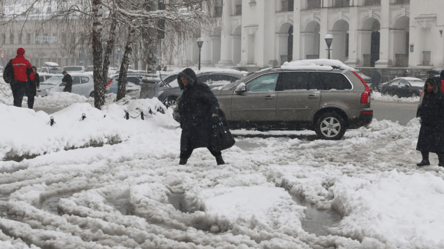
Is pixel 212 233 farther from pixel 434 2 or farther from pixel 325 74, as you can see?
pixel 434 2

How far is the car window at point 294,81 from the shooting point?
16.7m

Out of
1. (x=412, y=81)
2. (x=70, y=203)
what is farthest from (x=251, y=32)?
(x=70, y=203)

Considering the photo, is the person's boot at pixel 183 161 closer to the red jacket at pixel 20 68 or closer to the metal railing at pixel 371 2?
the red jacket at pixel 20 68

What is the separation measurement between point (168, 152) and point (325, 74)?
5.20 metres

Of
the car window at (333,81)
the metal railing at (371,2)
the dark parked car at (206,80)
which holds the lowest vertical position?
the dark parked car at (206,80)

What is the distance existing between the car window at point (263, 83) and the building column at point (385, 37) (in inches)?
1345

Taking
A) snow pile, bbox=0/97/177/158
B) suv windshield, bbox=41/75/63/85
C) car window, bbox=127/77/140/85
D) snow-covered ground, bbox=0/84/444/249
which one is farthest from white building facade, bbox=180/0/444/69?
snow-covered ground, bbox=0/84/444/249

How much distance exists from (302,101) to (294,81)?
58cm

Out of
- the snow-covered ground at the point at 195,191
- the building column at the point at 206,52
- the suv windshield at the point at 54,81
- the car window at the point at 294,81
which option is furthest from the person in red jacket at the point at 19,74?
the building column at the point at 206,52

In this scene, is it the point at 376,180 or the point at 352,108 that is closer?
the point at 376,180

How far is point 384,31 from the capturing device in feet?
164

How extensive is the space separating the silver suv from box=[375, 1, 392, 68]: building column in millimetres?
33896

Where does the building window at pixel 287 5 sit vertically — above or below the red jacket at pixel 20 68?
above

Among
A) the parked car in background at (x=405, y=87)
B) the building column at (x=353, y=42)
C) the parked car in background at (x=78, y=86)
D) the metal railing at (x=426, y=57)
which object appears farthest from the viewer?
the building column at (x=353, y=42)
